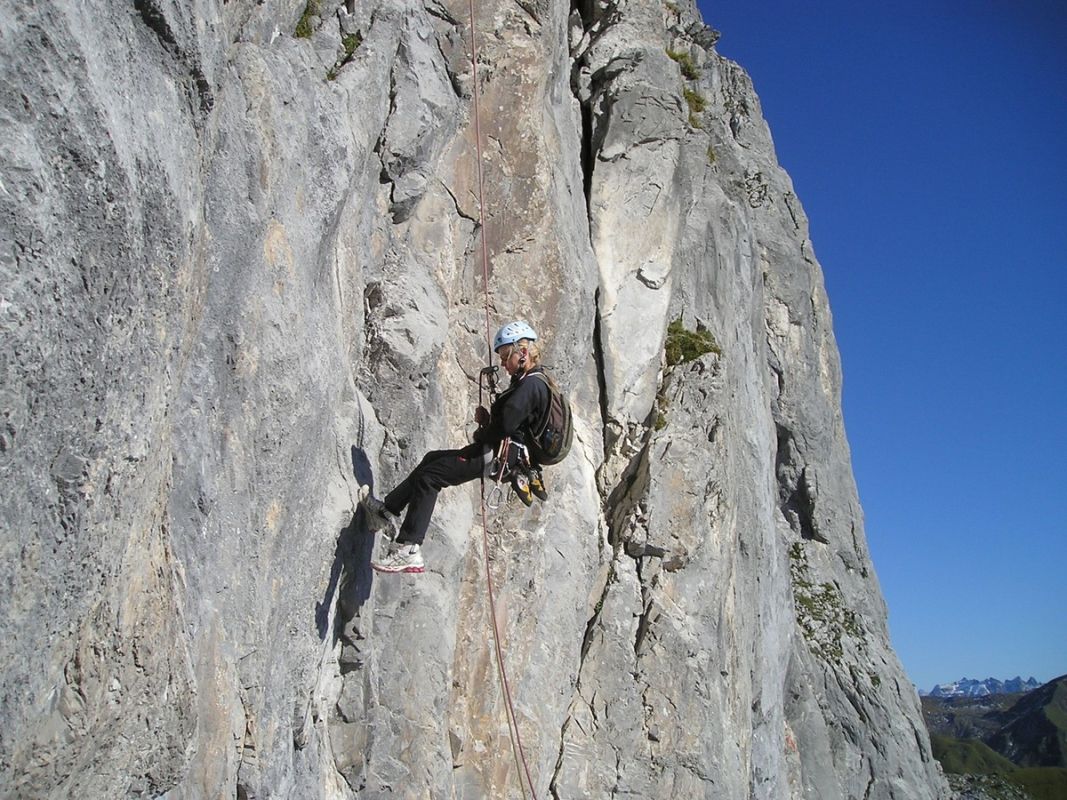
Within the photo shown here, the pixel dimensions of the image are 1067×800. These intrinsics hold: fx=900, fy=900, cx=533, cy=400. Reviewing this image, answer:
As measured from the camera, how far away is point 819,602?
942 inches

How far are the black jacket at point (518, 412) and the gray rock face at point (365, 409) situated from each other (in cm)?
139

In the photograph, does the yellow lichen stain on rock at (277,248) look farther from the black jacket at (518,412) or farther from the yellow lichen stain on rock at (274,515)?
the black jacket at (518,412)

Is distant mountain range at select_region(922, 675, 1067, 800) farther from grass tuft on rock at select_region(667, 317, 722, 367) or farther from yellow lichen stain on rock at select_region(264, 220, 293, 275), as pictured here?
yellow lichen stain on rock at select_region(264, 220, 293, 275)

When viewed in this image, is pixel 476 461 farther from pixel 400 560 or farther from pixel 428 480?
pixel 400 560

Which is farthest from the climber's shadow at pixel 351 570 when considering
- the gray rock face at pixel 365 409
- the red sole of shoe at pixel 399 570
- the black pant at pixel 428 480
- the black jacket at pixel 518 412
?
the black jacket at pixel 518 412

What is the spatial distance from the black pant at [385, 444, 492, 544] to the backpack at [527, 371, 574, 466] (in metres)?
0.53

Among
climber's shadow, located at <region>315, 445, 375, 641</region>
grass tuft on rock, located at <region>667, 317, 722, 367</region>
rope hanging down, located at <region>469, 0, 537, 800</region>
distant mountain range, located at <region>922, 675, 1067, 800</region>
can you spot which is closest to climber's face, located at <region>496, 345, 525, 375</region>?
rope hanging down, located at <region>469, 0, 537, 800</region>

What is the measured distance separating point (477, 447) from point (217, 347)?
2996mm

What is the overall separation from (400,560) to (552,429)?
195 centimetres

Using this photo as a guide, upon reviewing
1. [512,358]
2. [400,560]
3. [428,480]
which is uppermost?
[512,358]

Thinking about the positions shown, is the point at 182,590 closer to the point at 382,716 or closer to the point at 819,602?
the point at 382,716

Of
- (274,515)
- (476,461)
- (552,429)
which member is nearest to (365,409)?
(476,461)

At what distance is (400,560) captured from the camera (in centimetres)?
877

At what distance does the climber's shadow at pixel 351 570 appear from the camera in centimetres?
825
